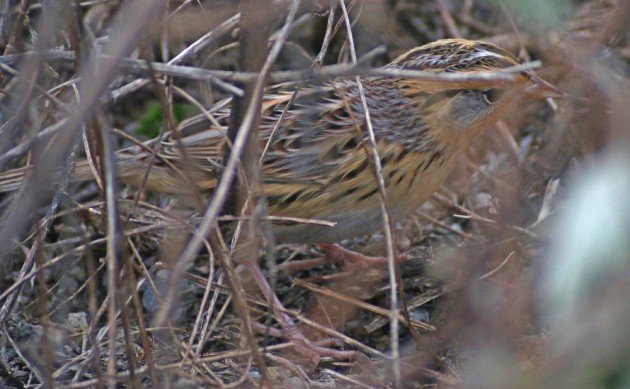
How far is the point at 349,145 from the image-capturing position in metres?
4.07

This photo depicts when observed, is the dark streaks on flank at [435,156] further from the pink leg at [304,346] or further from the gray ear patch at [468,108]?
the pink leg at [304,346]

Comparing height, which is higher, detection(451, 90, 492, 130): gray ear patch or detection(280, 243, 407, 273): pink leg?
detection(451, 90, 492, 130): gray ear patch

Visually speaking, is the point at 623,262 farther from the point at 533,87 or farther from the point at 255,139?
the point at 533,87

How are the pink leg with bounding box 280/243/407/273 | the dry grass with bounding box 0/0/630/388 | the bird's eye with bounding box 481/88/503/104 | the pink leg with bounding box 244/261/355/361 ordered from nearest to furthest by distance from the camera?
the dry grass with bounding box 0/0/630/388 → the pink leg with bounding box 244/261/355/361 → the bird's eye with bounding box 481/88/503/104 → the pink leg with bounding box 280/243/407/273

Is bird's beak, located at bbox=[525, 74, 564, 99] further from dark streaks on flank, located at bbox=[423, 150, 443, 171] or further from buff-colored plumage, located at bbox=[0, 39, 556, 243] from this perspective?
dark streaks on flank, located at bbox=[423, 150, 443, 171]

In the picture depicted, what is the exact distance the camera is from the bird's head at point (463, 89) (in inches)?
157

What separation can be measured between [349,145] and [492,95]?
0.69 meters

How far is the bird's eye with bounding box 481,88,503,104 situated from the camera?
4141mm

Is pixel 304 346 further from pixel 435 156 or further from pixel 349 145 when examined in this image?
pixel 435 156

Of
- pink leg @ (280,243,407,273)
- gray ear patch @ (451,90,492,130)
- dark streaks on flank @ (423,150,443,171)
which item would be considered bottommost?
pink leg @ (280,243,407,273)

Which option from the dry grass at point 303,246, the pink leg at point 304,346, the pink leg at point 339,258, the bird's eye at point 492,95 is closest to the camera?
the dry grass at point 303,246

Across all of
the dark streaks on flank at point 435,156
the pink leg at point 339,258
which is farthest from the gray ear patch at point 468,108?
the pink leg at point 339,258

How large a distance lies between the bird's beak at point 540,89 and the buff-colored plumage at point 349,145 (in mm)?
35


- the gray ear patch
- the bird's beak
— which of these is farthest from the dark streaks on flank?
the bird's beak
